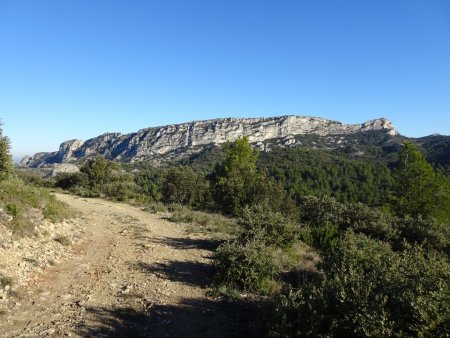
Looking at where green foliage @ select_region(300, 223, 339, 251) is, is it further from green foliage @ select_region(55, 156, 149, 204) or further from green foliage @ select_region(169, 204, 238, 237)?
green foliage @ select_region(55, 156, 149, 204)

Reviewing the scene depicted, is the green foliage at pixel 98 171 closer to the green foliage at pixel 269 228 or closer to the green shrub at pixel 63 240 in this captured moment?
the green shrub at pixel 63 240

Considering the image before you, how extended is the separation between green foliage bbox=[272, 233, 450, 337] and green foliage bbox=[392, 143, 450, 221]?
29179 mm

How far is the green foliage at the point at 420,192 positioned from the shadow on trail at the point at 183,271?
90.1 ft

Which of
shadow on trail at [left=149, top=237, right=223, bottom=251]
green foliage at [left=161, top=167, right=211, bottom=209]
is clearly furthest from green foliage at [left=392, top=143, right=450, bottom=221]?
shadow on trail at [left=149, top=237, right=223, bottom=251]

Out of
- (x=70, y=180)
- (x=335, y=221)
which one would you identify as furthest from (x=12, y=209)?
(x=70, y=180)

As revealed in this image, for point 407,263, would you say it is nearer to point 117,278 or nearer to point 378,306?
point 378,306

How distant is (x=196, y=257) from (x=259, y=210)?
2.79 m

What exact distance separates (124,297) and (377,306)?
566 cm

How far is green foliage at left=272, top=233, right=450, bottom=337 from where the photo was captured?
4775 millimetres

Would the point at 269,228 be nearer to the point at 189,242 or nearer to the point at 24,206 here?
the point at 189,242

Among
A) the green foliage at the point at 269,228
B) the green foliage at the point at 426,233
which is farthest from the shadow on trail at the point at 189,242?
the green foliage at the point at 426,233

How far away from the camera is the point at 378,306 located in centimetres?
515

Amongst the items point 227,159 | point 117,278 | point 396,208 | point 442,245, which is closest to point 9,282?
point 117,278

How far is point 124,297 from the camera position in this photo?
26.6 feet
